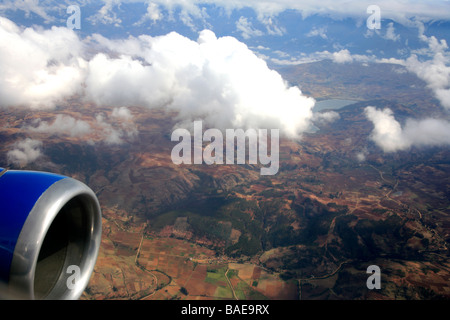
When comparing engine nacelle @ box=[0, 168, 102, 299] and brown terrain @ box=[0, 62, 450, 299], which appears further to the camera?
brown terrain @ box=[0, 62, 450, 299]

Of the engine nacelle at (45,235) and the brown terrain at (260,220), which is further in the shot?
the brown terrain at (260,220)

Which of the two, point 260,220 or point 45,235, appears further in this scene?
point 260,220

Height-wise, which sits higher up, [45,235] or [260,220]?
[260,220]
